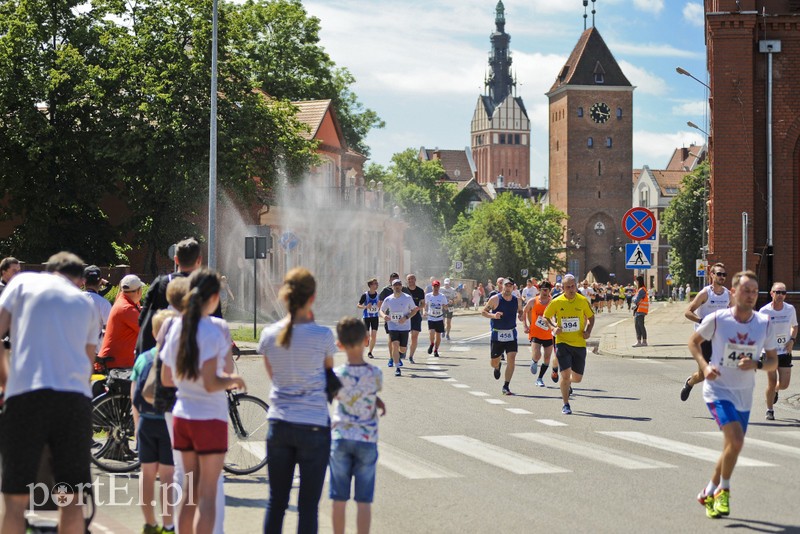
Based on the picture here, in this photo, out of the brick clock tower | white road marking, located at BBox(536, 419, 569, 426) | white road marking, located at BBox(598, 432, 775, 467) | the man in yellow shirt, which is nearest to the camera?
white road marking, located at BBox(598, 432, 775, 467)

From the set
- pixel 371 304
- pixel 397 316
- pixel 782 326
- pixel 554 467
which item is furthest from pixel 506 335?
pixel 554 467

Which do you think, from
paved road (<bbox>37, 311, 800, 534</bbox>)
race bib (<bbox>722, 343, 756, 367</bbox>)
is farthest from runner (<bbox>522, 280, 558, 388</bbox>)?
race bib (<bbox>722, 343, 756, 367</bbox>)

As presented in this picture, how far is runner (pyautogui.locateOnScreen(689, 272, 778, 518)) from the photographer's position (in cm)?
902

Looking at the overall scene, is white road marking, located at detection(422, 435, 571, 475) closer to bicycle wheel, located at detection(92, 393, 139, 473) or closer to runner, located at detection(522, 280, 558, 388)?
bicycle wheel, located at detection(92, 393, 139, 473)

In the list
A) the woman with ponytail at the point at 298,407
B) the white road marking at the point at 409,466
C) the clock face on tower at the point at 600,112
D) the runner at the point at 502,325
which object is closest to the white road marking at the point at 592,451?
the white road marking at the point at 409,466

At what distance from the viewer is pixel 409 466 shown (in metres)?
11.2

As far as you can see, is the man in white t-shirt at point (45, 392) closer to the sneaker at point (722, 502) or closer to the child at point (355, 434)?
the child at point (355, 434)

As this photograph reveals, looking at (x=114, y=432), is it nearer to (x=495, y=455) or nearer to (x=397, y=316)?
(x=495, y=455)

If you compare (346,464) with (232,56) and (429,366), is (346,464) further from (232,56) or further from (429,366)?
(232,56)

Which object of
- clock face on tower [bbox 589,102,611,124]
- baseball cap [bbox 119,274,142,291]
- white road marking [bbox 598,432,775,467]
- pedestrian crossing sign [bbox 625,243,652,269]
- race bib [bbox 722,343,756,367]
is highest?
clock face on tower [bbox 589,102,611,124]

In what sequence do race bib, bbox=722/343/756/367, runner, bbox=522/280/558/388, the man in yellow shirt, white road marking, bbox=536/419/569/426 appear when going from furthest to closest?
runner, bbox=522/280/558/388, the man in yellow shirt, white road marking, bbox=536/419/569/426, race bib, bbox=722/343/756/367

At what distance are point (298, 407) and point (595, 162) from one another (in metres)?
126

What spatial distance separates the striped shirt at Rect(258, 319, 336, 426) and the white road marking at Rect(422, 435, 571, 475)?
438cm

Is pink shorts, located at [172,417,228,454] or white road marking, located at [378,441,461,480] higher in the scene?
pink shorts, located at [172,417,228,454]
